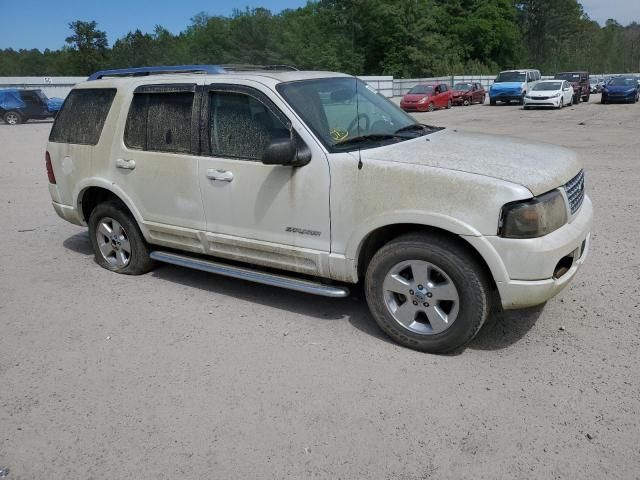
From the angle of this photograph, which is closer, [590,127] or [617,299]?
[617,299]

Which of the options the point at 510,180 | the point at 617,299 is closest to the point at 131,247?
the point at 510,180

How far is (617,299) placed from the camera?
459 cm

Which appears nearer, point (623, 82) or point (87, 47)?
point (623, 82)

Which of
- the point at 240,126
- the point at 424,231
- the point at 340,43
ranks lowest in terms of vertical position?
the point at 424,231

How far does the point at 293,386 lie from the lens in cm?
357

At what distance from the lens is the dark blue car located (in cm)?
3359

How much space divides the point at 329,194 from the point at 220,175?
1029 mm

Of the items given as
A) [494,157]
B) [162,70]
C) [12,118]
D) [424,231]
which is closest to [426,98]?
[12,118]

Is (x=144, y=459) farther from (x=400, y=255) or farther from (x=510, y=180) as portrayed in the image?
(x=510, y=180)

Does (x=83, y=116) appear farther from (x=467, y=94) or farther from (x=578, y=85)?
(x=578, y=85)

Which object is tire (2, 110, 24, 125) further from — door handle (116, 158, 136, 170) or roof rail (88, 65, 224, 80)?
door handle (116, 158, 136, 170)

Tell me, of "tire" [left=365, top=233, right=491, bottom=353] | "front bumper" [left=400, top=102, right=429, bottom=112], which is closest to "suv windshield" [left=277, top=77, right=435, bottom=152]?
"tire" [left=365, top=233, right=491, bottom=353]

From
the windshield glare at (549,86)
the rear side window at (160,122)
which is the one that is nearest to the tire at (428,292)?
the rear side window at (160,122)

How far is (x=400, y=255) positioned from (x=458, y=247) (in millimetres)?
392
